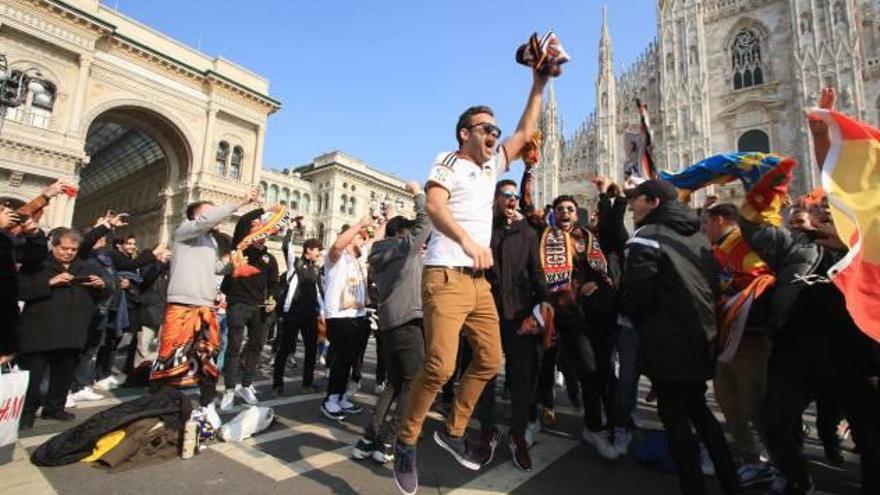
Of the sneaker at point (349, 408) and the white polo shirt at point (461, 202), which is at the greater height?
the white polo shirt at point (461, 202)

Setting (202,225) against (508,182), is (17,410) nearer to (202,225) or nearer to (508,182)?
(202,225)

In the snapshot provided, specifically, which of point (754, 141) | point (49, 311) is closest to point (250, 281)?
point (49, 311)

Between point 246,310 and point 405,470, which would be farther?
point 246,310

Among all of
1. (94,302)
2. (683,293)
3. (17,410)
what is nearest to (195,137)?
(94,302)

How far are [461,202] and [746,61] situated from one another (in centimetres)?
3080

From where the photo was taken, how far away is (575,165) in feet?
101

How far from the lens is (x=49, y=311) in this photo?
14.0 ft

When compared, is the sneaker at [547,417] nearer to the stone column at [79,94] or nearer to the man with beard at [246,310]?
the man with beard at [246,310]

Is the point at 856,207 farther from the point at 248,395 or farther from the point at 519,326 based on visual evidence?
the point at 248,395

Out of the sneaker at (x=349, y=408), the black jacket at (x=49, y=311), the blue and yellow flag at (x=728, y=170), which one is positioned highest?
the blue and yellow flag at (x=728, y=170)

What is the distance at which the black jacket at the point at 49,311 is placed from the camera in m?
4.11

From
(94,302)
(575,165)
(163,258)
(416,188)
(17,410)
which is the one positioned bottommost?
(17,410)

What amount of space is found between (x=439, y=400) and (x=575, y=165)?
28.1 m

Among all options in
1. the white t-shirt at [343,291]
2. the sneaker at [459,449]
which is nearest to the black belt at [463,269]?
the sneaker at [459,449]
